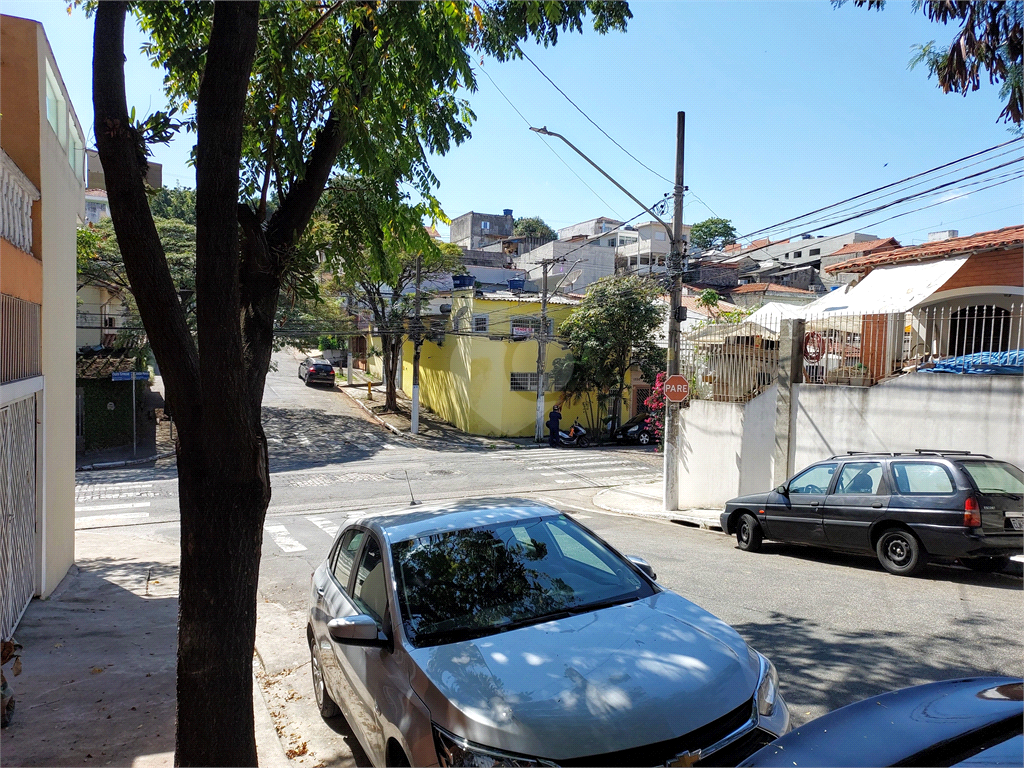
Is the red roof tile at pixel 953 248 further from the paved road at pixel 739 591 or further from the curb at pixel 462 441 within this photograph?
the curb at pixel 462 441

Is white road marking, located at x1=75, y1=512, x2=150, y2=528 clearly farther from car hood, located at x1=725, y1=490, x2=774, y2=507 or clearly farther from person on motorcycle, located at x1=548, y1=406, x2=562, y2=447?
person on motorcycle, located at x1=548, y1=406, x2=562, y2=447

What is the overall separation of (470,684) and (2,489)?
5.60 meters

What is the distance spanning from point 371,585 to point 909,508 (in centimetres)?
693

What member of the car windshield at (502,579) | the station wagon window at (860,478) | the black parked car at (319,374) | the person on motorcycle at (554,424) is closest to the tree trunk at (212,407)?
the car windshield at (502,579)

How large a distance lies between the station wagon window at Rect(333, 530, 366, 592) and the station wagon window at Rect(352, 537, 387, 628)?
0.22 meters

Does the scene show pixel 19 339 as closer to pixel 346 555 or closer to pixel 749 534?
pixel 346 555

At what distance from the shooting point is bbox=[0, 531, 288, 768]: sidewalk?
4723mm

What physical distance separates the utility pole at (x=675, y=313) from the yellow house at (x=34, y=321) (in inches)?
436

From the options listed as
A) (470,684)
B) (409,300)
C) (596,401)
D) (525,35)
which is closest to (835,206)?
(525,35)

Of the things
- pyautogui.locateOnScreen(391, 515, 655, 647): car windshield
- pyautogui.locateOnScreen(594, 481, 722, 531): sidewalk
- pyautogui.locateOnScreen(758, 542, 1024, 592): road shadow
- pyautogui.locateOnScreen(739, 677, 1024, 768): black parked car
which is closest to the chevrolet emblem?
pyautogui.locateOnScreen(739, 677, 1024, 768): black parked car

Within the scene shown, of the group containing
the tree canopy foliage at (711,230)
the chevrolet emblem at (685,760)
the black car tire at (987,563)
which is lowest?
the black car tire at (987,563)

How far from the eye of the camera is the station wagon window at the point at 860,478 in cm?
908

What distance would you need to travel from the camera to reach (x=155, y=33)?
6.30 metres

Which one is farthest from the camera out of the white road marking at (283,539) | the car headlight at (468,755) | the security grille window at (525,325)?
the security grille window at (525,325)
